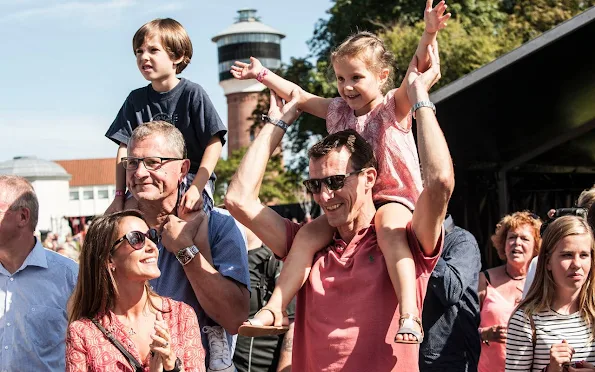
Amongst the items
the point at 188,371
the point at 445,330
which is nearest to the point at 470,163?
the point at 445,330

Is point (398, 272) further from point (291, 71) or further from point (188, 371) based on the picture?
point (291, 71)

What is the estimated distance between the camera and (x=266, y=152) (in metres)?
4.39

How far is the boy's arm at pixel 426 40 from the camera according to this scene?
404cm

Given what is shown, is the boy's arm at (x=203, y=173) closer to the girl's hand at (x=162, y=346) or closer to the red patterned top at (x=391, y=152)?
the red patterned top at (x=391, y=152)

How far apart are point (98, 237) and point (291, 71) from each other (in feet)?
82.7

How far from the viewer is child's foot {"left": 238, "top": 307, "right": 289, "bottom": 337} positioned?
3.94 meters

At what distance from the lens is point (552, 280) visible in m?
4.89

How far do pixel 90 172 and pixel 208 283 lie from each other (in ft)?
414

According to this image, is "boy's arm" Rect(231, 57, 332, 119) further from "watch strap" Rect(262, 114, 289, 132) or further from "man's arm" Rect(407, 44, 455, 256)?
"man's arm" Rect(407, 44, 455, 256)

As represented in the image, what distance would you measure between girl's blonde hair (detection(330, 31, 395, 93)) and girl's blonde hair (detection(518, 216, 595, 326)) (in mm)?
1205

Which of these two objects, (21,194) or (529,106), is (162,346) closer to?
(21,194)

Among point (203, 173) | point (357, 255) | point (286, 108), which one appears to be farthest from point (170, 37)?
point (357, 255)

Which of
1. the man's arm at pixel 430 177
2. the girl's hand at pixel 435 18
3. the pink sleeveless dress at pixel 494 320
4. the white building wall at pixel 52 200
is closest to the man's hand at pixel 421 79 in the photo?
the man's arm at pixel 430 177

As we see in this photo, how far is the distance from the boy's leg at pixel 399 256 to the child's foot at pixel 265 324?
52 cm
